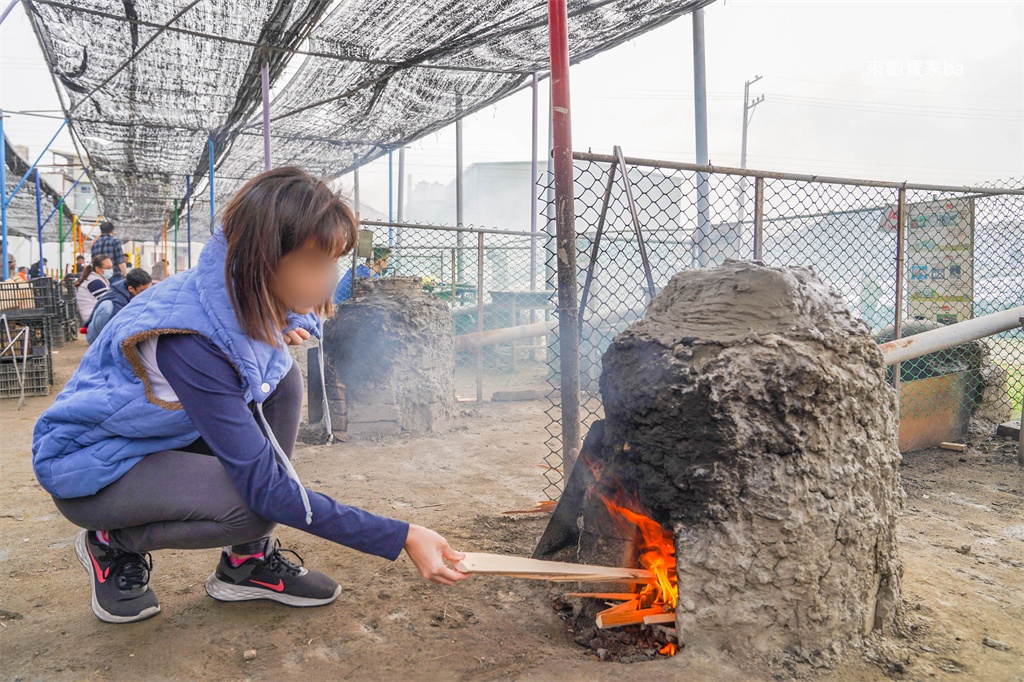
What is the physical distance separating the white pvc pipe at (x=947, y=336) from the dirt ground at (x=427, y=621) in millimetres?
893

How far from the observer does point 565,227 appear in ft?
9.29

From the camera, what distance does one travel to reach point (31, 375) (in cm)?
791

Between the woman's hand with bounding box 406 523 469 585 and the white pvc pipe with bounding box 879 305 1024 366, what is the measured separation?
95.0 inches

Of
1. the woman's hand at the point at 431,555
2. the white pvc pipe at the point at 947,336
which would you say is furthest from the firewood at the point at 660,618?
the white pvc pipe at the point at 947,336

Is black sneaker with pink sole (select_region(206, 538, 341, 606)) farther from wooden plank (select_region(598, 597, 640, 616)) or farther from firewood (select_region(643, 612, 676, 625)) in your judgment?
firewood (select_region(643, 612, 676, 625))

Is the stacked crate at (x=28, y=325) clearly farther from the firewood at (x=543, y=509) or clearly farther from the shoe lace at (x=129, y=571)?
the firewood at (x=543, y=509)

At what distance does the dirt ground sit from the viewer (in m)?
1.93

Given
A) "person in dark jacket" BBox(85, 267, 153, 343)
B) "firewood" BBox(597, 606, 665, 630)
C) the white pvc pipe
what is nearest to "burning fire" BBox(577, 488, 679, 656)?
"firewood" BBox(597, 606, 665, 630)

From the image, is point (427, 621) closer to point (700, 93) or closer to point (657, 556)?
point (657, 556)

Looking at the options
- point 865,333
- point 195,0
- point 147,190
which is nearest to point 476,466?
point 865,333

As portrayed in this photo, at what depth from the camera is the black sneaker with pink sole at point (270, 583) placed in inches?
95.0

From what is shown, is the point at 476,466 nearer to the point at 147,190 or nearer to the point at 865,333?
the point at 865,333

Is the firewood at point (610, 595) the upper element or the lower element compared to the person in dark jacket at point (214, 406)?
lower

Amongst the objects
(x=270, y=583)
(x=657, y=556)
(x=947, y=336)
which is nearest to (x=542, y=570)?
(x=657, y=556)
